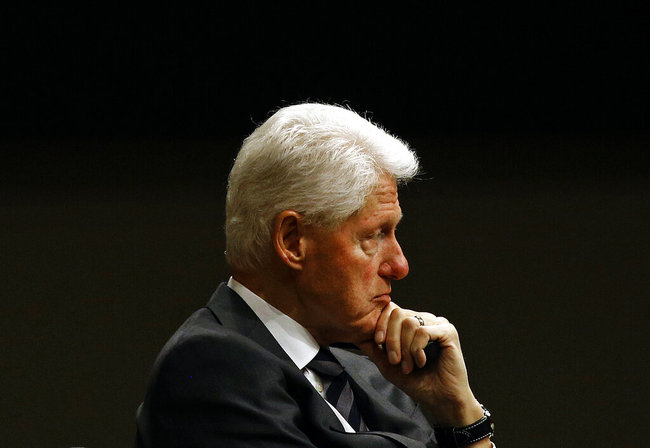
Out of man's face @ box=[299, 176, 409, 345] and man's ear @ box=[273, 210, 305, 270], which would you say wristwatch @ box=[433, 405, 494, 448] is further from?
man's ear @ box=[273, 210, 305, 270]

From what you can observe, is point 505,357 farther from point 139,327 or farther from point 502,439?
point 139,327

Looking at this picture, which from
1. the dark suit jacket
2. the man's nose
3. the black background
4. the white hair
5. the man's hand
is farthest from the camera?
the black background

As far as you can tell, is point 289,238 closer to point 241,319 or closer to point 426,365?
point 241,319

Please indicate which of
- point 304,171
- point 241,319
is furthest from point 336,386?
point 304,171

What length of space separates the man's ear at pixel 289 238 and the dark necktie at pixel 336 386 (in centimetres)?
21

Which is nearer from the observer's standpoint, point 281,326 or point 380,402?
point 281,326

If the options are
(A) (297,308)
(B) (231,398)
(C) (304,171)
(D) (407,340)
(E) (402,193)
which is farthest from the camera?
(E) (402,193)

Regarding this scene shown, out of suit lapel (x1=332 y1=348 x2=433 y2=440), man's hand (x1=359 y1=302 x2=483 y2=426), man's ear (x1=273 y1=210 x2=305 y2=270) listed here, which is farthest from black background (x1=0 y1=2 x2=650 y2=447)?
man's ear (x1=273 y1=210 x2=305 y2=270)

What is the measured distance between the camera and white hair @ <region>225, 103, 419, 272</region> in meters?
1.68

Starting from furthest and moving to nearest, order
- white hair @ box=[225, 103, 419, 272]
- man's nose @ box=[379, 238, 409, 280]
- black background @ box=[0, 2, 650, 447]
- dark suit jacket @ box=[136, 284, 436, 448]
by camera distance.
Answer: black background @ box=[0, 2, 650, 447], man's nose @ box=[379, 238, 409, 280], white hair @ box=[225, 103, 419, 272], dark suit jacket @ box=[136, 284, 436, 448]

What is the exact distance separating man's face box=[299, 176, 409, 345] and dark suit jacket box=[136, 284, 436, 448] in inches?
4.8

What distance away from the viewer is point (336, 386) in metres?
1.86

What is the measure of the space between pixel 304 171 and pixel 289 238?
0.13 m

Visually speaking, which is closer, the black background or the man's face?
the man's face
